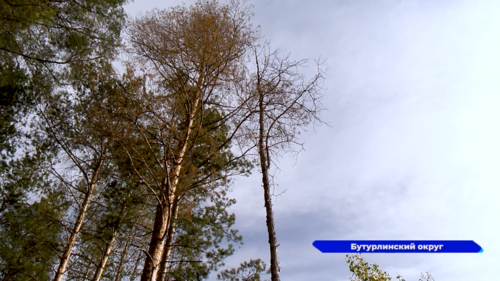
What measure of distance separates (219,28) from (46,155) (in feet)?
19.4

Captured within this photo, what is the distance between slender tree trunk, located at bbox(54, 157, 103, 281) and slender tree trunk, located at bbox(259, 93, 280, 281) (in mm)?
5181

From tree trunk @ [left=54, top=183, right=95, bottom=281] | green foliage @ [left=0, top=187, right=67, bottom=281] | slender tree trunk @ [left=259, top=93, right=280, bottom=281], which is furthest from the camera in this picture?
green foliage @ [left=0, top=187, right=67, bottom=281]

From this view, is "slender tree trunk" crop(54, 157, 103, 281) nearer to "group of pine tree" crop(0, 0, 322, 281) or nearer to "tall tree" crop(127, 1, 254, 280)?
"group of pine tree" crop(0, 0, 322, 281)

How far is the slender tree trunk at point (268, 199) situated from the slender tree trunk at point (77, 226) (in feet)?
17.0

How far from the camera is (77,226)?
7.55 m

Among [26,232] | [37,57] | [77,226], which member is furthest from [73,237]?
[37,57]

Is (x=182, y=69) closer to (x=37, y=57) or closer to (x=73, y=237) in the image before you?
(x=37, y=57)

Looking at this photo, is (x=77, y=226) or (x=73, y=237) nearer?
(x=73, y=237)

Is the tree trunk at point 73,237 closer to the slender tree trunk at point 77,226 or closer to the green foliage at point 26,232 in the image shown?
the slender tree trunk at point 77,226

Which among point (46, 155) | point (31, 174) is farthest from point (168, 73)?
point (31, 174)

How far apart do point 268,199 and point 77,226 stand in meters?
5.75

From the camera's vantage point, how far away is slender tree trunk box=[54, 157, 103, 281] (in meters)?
7.07

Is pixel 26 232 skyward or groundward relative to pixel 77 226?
groundward

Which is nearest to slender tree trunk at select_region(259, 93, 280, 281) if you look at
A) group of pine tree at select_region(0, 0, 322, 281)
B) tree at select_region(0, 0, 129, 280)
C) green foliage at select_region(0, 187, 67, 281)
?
group of pine tree at select_region(0, 0, 322, 281)
